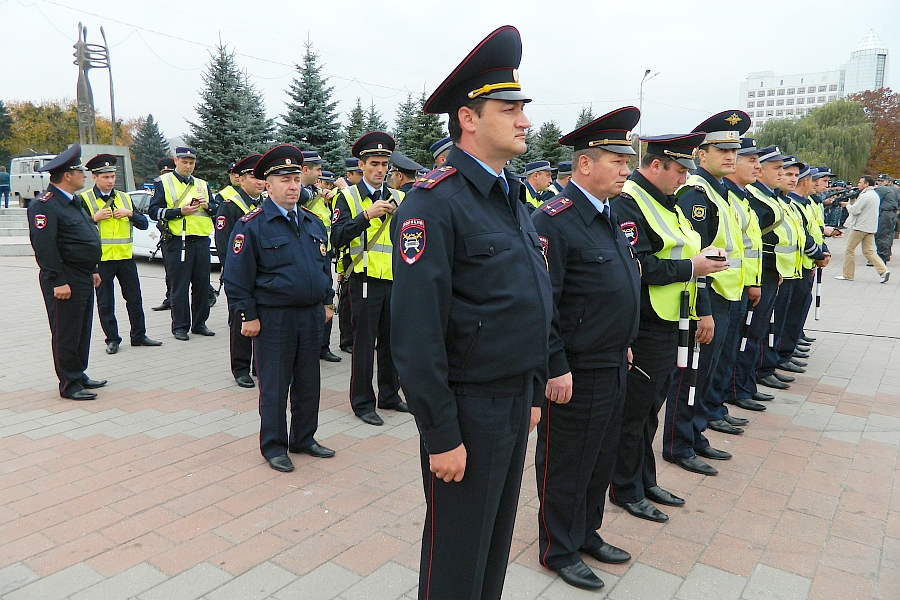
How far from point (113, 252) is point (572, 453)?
256 inches

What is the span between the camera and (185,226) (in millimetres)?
8227

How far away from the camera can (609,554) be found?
3250mm

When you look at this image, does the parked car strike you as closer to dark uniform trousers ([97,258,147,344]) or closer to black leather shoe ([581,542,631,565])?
dark uniform trousers ([97,258,147,344])

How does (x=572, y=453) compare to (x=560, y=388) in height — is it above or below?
below

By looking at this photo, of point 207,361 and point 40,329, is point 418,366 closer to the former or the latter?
point 207,361

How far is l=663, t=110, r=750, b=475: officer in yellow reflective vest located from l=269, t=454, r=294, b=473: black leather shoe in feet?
8.33

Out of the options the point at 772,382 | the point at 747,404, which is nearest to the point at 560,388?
the point at 747,404

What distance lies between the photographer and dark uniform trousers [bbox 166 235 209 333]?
325 inches

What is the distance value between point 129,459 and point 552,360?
316cm

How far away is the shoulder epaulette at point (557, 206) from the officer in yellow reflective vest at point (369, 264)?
2.17m

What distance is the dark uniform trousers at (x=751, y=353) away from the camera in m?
5.90

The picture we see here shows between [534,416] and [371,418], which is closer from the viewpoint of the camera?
[534,416]

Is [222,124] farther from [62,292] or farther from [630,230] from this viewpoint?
[630,230]

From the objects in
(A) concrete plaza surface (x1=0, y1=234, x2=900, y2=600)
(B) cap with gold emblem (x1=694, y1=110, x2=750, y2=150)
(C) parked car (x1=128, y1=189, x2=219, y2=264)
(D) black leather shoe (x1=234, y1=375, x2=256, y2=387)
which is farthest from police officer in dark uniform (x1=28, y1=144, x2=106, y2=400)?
(C) parked car (x1=128, y1=189, x2=219, y2=264)
